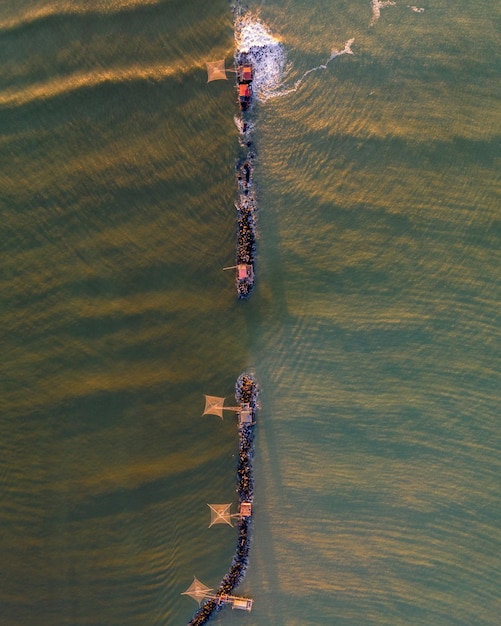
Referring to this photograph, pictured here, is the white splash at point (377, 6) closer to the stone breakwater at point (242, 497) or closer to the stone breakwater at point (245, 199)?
the stone breakwater at point (245, 199)

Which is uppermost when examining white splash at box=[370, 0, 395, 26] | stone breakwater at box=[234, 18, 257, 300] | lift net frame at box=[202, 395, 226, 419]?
white splash at box=[370, 0, 395, 26]

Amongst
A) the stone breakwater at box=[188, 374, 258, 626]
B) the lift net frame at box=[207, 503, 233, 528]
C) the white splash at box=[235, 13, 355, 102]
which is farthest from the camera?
the lift net frame at box=[207, 503, 233, 528]

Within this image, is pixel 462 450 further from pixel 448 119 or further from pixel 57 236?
pixel 57 236

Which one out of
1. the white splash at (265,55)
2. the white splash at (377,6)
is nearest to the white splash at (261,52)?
the white splash at (265,55)

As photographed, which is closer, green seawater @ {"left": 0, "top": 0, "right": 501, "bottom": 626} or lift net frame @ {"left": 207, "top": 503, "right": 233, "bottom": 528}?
green seawater @ {"left": 0, "top": 0, "right": 501, "bottom": 626}

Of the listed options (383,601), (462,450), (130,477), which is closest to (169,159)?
(130,477)

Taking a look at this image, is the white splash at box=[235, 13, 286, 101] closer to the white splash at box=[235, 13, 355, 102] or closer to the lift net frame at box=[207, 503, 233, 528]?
the white splash at box=[235, 13, 355, 102]

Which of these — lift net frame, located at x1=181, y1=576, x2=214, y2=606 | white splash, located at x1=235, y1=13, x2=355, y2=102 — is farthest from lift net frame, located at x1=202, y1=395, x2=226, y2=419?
white splash, located at x1=235, y1=13, x2=355, y2=102
